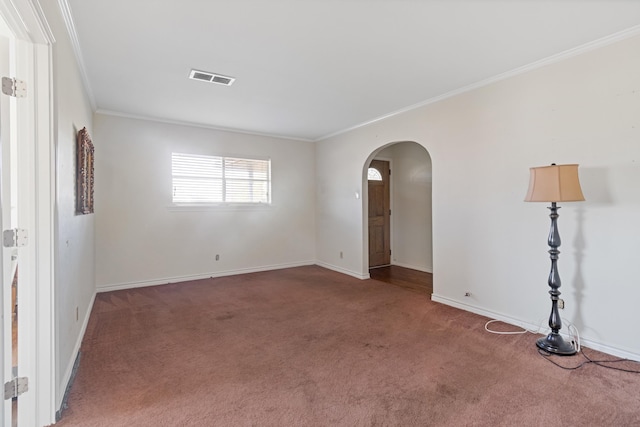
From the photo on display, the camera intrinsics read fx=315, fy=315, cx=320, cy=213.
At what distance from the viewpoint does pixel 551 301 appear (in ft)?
9.42

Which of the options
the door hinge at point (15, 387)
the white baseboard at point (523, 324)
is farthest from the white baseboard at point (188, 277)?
the door hinge at point (15, 387)

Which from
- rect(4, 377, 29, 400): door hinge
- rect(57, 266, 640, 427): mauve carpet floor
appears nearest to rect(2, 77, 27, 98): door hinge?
rect(4, 377, 29, 400): door hinge

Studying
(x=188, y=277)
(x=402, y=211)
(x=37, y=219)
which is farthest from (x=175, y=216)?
(x=402, y=211)

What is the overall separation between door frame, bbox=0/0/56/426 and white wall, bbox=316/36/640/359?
12.1ft

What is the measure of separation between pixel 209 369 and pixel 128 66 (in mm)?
2820

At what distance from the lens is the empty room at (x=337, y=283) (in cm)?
178

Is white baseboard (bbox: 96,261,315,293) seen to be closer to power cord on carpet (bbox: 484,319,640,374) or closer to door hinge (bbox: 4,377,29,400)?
door hinge (bbox: 4,377,29,400)

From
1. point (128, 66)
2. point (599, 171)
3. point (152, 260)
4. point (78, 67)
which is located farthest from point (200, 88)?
point (599, 171)

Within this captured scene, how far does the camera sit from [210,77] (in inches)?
128

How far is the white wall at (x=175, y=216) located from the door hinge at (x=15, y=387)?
314cm

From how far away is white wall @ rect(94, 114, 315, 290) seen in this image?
14.8 feet

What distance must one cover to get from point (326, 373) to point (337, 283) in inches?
103

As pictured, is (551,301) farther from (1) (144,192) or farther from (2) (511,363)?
(1) (144,192)

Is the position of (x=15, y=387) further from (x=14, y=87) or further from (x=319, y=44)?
(x=319, y=44)
